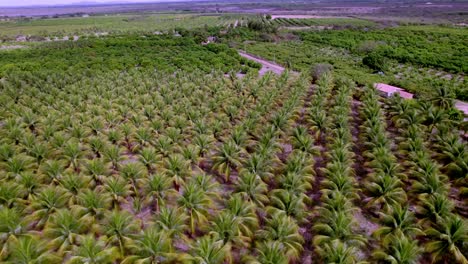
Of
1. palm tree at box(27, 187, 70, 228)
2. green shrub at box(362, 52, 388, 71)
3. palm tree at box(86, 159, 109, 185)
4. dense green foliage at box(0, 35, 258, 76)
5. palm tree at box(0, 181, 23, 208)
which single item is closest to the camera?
palm tree at box(27, 187, 70, 228)

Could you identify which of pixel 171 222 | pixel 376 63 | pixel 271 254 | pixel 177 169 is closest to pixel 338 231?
pixel 271 254

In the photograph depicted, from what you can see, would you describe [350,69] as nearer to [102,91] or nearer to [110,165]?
[102,91]

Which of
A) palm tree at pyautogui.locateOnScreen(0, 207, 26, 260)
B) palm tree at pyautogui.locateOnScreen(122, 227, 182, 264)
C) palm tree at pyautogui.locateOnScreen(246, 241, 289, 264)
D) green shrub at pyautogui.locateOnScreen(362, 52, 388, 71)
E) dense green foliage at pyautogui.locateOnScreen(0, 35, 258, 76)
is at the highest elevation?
dense green foliage at pyautogui.locateOnScreen(0, 35, 258, 76)

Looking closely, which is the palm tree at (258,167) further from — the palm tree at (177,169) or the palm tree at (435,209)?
the palm tree at (435,209)

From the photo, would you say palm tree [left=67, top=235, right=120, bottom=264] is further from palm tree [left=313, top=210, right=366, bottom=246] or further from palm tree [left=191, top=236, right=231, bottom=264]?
palm tree [left=313, top=210, right=366, bottom=246]

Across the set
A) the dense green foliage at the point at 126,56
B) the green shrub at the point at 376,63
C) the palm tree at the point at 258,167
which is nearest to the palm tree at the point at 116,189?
the palm tree at the point at 258,167

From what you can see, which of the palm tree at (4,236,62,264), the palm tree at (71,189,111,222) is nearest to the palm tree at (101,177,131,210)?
the palm tree at (71,189,111,222)

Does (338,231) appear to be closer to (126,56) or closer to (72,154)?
(72,154)

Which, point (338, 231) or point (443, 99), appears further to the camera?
point (443, 99)
